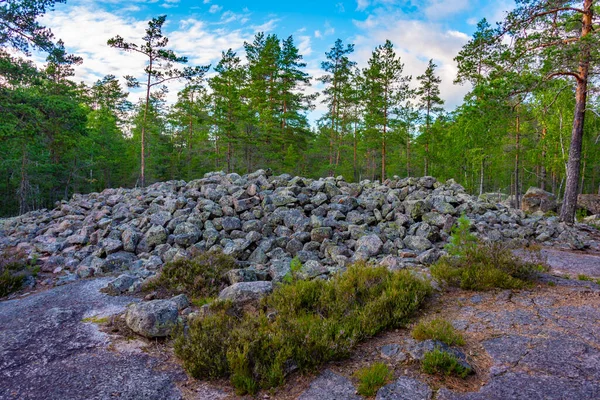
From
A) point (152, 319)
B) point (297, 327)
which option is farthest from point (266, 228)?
point (297, 327)

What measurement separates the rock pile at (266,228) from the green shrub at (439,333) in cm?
283

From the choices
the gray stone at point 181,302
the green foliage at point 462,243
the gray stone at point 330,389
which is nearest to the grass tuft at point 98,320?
the gray stone at point 181,302

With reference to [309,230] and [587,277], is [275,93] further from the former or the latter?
[587,277]

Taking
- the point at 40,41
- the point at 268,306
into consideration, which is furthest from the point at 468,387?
the point at 40,41

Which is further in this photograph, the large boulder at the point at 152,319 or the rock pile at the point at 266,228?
the rock pile at the point at 266,228

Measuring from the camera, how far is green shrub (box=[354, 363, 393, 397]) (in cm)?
322

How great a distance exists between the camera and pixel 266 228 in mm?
10562

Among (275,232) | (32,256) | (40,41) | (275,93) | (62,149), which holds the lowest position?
(32,256)

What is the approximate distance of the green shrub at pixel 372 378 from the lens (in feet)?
10.6

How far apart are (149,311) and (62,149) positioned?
32.1 metres

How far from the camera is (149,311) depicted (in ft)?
15.5

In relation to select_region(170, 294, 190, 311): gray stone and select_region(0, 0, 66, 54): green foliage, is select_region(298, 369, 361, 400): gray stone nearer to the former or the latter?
select_region(170, 294, 190, 311): gray stone

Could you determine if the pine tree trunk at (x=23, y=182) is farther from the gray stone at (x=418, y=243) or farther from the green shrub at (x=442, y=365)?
the green shrub at (x=442, y=365)

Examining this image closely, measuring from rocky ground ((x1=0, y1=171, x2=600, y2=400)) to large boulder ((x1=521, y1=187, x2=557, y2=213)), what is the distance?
11.5m
